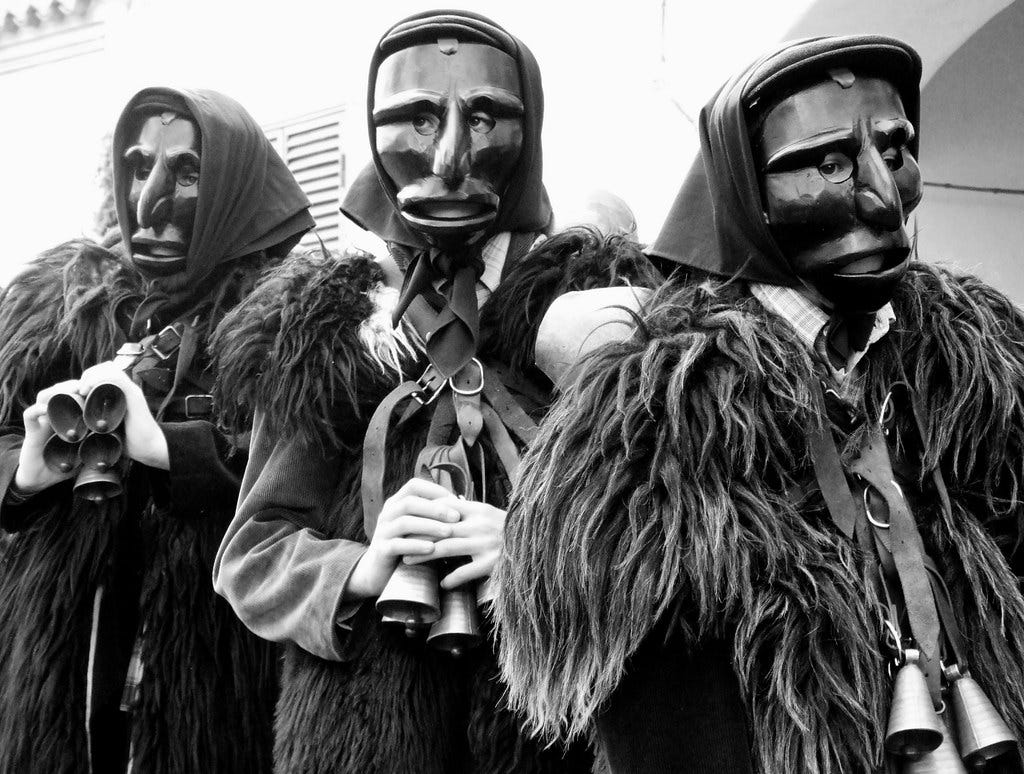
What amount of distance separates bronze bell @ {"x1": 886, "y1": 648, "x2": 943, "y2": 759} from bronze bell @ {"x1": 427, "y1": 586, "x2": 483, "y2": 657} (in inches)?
22.6

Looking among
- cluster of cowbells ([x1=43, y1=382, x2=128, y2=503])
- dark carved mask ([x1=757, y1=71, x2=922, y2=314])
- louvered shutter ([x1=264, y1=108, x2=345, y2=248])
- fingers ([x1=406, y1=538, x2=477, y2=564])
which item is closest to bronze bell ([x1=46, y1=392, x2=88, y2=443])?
cluster of cowbells ([x1=43, y1=382, x2=128, y2=503])

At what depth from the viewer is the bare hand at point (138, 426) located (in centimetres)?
237

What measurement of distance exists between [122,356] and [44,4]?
14.8ft

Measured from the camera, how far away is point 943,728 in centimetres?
153

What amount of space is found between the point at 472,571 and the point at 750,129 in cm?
71

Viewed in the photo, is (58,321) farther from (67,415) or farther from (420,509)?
(420,509)

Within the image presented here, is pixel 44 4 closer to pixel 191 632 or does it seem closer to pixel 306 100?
pixel 306 100

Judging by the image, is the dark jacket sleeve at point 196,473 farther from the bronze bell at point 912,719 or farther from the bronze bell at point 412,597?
the bronze bell at point 912,719

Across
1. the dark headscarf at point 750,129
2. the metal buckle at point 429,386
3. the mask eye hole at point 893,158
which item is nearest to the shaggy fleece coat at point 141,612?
the metal buckle at point 429,386

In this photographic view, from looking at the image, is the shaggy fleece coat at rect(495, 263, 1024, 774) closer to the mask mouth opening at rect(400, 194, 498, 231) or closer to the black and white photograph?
the black and white photograph

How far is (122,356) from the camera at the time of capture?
2.55 meters

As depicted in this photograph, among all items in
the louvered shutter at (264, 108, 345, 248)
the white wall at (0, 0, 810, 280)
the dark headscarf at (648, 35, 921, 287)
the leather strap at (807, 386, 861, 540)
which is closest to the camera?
the leather strap at (807, 386, 861, 540)

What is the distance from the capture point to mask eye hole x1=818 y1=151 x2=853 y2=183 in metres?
1.72

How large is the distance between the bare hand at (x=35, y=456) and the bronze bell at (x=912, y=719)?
151cm
